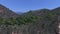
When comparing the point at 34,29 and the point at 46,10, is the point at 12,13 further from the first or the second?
the point at 34,29

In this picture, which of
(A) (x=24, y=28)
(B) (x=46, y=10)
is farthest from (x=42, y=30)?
(B) (x=46, y=10)

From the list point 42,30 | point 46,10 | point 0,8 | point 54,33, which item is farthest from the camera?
point 0,8

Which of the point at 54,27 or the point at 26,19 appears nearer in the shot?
the point at 54,27

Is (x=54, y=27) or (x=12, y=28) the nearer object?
(x=54, y=27)

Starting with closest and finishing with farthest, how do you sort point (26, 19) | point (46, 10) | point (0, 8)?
point (26, 19)
point (46, 10)
point (0, 8)

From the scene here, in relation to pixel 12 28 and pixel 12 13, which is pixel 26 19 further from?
pixel 12 13

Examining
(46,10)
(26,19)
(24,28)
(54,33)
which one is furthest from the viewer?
(46,10)

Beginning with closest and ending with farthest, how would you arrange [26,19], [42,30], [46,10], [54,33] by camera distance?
[54,33] < [42,30] < [26,19] < [46,10]

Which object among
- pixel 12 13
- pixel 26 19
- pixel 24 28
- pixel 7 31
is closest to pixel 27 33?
pixel 24 28
